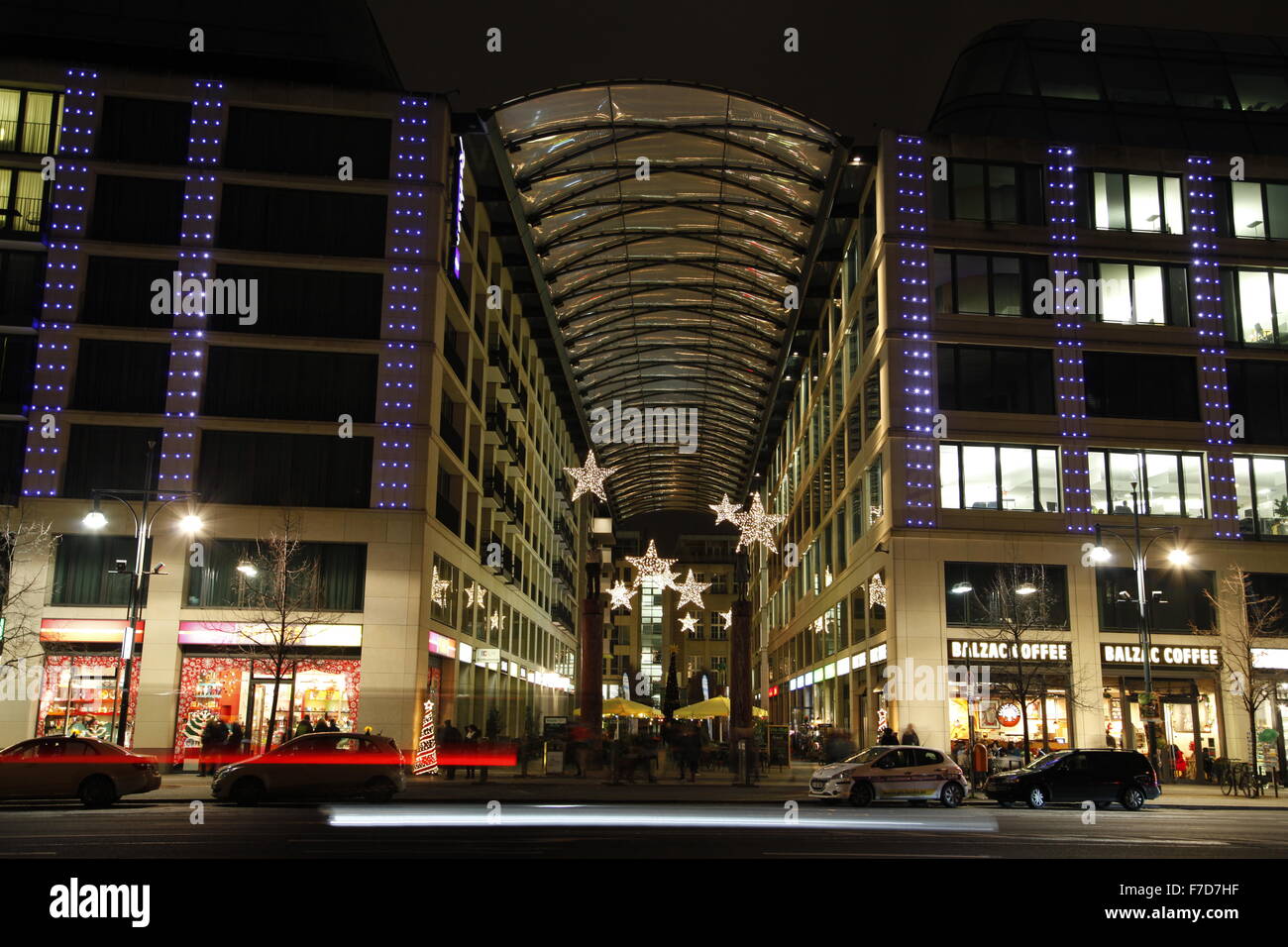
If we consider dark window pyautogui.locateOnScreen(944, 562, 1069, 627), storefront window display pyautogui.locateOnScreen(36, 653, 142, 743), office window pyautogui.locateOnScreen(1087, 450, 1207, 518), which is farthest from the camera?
office window pyautogui.locateOnScreen(1087, 450, 1207, 518)

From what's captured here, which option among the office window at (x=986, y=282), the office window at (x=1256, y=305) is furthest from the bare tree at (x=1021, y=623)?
the office window at (x=1256, y=305)

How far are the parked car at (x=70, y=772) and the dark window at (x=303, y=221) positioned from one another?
62.8 feet

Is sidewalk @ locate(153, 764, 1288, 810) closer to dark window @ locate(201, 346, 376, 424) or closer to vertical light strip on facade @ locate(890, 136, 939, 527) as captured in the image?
vertical light strip on facade @ locate(890, 136, 939, 527)

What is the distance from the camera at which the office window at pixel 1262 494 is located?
38.2m

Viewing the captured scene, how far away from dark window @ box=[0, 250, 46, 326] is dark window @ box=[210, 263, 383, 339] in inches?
232

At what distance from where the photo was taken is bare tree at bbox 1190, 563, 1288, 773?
1401 inches

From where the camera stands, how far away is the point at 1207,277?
39312 mm

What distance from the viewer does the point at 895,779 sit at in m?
25.9

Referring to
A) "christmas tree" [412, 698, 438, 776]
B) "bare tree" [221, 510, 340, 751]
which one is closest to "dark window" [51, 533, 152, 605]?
"bare tree" [221, 510, 340, 751]

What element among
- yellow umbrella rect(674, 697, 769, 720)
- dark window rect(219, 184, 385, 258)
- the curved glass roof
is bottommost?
yellow umbrella rect(674, 697, 769, 720)

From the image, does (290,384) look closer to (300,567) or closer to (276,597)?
(300,567)

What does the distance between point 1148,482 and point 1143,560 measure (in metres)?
4.79

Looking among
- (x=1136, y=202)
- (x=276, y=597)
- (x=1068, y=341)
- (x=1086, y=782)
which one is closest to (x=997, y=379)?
(x=1068, y=341)

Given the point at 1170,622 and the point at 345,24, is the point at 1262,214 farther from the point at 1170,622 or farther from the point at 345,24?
the point at 345,24
